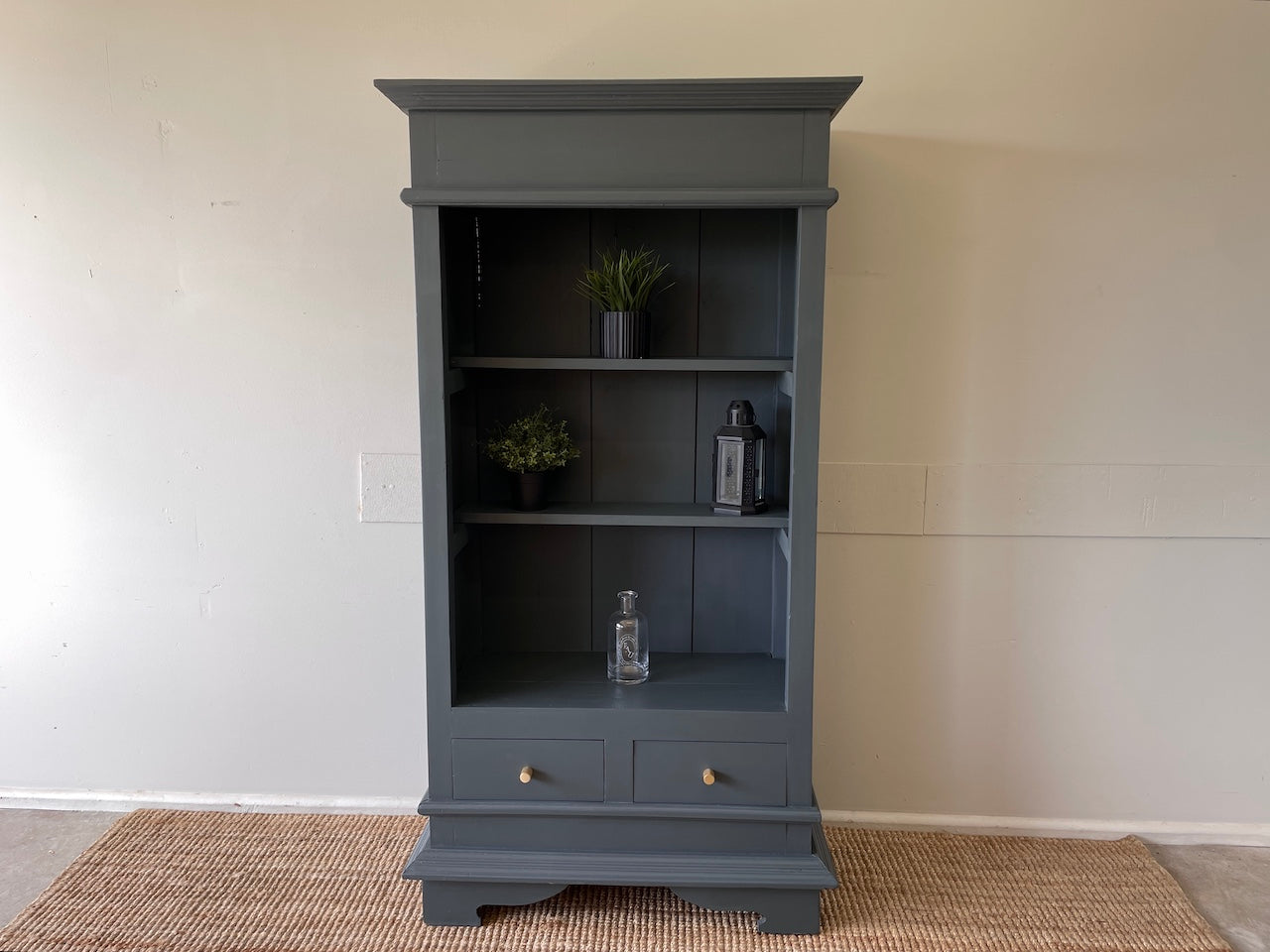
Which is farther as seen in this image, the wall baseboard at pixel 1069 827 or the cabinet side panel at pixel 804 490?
Result: the wall baseboard at pixel 1069 827

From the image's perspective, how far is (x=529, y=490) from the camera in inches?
82.7

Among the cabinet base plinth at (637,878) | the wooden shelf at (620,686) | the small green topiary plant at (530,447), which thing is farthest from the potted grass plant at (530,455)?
the cabinet base plinth at (637,878)

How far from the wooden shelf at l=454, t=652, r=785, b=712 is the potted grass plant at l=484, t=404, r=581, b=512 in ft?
1.35

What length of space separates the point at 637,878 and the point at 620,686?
1.34 feet

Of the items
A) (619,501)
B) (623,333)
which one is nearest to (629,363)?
(623,333)

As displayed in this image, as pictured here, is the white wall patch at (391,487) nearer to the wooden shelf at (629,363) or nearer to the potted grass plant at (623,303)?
the wooden shelf at (629,363)

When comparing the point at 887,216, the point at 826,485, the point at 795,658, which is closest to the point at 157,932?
the point at 795,658

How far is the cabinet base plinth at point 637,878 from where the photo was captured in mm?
1992

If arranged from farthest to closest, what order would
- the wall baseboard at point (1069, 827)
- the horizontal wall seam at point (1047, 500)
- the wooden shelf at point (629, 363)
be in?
the wall baseboard at point (1069, 827), the horizontal wall seam at point (1047, 500), the wooden shelf at point (629, 363)

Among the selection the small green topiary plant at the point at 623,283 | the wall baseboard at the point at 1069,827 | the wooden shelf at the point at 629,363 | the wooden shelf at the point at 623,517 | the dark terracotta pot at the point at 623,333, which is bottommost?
the wall baseboard at the point at 1069,827

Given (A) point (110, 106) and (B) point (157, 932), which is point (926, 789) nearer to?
(B) point (157, 932)

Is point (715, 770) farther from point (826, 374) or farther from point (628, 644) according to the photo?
point (826, 374)

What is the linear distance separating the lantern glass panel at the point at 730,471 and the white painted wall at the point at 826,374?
1.12 ft

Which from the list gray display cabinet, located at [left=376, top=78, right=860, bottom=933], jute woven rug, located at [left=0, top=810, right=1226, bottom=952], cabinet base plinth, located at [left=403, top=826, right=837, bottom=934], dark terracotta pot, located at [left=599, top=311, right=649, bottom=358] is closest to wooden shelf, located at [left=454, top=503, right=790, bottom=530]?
gray display cabinet, located at [left=376, top=78, right=860, bottom=933]
